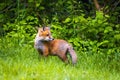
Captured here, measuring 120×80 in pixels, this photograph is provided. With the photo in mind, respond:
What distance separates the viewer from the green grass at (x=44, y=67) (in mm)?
7258

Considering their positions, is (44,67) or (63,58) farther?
(63,58)

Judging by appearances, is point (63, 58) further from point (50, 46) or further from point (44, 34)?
point (44, 34)

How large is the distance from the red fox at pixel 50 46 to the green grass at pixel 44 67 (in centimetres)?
15

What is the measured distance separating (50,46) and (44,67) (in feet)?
5.25

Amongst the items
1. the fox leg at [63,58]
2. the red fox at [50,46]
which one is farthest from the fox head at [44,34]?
the fox leg at [63,58]

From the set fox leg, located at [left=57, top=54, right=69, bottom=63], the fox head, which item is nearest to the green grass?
fox leg, located at [left=57, top=54, right=69, bottom=63]

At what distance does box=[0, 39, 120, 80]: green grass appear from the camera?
726cm

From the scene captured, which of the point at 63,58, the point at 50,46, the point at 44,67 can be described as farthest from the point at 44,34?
the point at 44,67

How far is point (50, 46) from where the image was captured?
31.1ft

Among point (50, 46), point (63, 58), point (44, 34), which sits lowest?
point (63, 58)

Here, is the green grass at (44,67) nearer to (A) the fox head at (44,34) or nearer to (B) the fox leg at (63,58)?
(B) the fox leg at (63,58)

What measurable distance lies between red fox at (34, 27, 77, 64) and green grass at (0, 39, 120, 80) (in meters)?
0.15

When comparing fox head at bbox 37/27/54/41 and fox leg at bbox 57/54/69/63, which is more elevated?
fox head at bbox 37/27/54/41

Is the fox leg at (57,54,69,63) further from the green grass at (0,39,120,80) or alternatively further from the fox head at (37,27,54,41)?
the fox head at (37,27,54,41)
